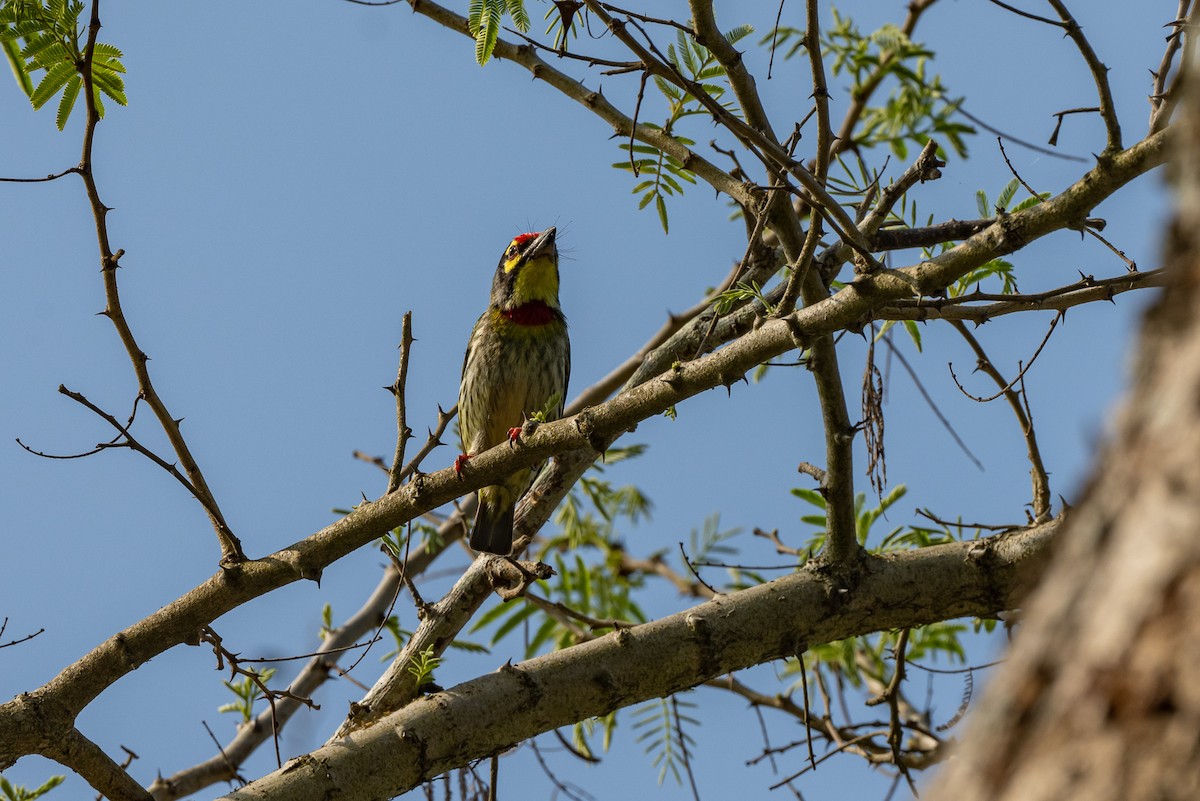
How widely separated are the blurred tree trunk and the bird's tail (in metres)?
4.80

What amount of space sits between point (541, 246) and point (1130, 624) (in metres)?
6.54

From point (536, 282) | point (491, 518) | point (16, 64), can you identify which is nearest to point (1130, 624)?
point (16, 64)

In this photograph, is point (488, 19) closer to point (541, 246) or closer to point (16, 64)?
point (16, 64)

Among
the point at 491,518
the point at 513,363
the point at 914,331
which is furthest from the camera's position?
the point at 513,363

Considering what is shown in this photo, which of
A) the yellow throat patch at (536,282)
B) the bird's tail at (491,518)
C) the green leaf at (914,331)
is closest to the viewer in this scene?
the green leaf at (914,331)

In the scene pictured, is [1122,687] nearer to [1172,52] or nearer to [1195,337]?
[1195,337]

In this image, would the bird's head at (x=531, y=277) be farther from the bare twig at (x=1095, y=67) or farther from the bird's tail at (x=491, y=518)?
the bare twig at (x=1095, y=67)

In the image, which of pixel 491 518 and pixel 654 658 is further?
pixel 491 518

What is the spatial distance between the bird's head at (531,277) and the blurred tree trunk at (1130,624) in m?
6.21

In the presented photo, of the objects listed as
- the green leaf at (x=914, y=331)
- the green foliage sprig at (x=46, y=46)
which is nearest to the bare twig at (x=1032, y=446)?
the green leaf at (x=914, y=331)

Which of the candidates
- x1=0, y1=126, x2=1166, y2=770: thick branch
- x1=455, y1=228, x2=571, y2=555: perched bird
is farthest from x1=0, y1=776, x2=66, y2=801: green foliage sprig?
x1=455, y1=228, x2=571, y2=555: perched bird

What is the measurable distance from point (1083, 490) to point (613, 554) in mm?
6225

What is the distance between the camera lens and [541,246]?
294 inches

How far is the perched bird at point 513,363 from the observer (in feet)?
22.7
